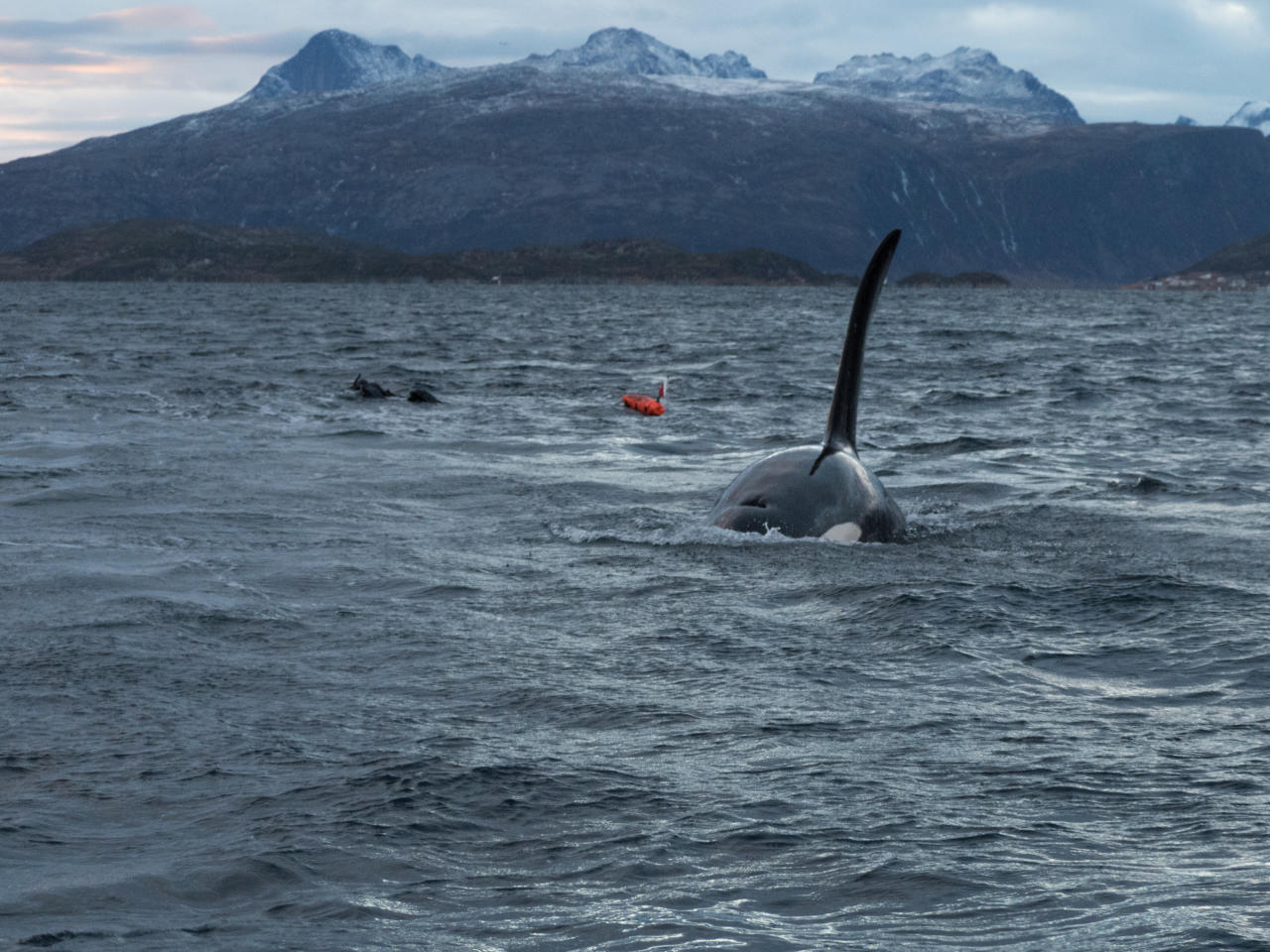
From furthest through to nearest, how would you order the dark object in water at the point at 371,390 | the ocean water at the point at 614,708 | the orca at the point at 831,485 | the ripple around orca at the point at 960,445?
1. the dark object in water at the point at 371,390
2. the ripple around orca at the point at 960,445
3. the orca at the point at 831,485
4. the ocean water at the point at 614,708

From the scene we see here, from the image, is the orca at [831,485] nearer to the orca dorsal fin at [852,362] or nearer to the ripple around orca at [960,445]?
the orca dorsal fin at [852,362]

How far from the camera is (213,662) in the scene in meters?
9.20

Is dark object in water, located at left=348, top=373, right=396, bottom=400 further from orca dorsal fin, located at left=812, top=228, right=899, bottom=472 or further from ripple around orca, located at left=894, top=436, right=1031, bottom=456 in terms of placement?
orca dorsal fin, located at left=812, top=228, right=899, bottom=472

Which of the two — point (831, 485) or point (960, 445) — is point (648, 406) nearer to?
point (960, 445)

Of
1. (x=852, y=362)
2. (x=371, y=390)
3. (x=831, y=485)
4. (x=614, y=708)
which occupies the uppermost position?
(x=852, y=362)

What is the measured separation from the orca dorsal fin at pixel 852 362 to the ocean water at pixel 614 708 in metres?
1.09

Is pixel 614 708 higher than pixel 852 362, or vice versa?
pixel 852 362

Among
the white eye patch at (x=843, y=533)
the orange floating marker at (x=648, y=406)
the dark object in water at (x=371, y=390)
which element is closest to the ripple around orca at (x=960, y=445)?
the orange floating marker at (x=648, y=406)

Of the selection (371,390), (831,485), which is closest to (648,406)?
(371,390)

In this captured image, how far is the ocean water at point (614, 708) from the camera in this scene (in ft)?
17.8

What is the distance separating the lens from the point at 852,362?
522 inches

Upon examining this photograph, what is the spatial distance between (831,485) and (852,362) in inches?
43.8

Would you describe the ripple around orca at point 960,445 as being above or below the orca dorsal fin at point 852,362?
below

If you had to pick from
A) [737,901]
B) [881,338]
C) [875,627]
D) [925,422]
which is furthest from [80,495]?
[881,338]
